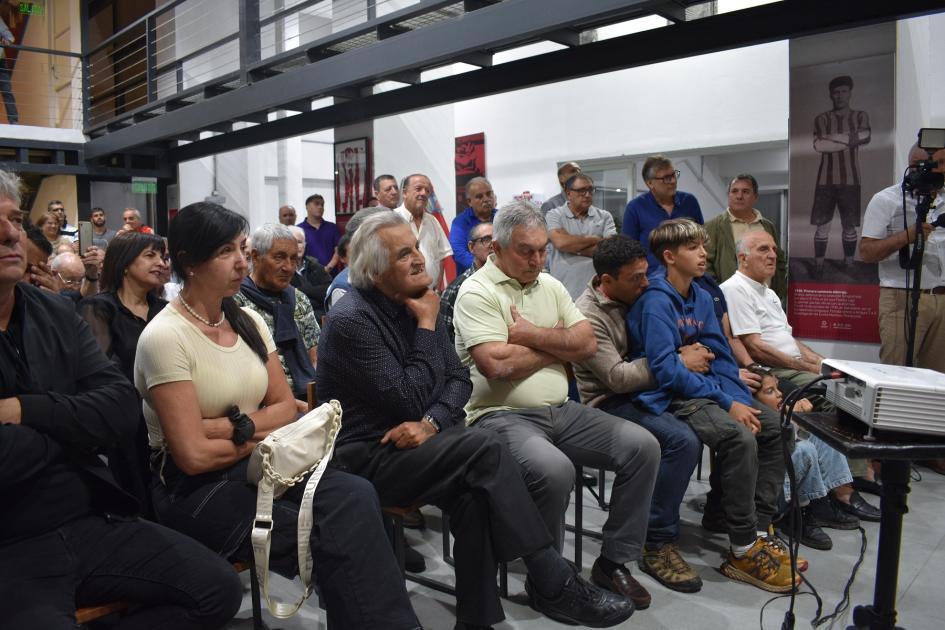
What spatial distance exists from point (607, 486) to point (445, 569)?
135 cm

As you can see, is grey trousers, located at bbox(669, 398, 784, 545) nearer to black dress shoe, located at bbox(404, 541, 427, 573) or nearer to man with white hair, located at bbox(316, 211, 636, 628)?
man with white hair, located at bbox(316, 211, 636, 628)

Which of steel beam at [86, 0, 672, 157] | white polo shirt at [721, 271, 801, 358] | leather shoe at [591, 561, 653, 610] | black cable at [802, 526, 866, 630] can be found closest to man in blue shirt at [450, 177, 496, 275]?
steel beam at [86, 0, 672, 157]

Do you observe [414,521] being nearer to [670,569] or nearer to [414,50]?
[670,569]

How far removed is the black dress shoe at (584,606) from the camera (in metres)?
2.39

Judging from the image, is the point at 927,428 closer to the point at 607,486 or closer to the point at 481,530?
the point at 481,530

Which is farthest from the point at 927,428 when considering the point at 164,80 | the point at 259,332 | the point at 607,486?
the point at 164,80

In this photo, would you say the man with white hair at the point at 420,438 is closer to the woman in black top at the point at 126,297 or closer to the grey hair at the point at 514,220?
the grey hair at the point at 514,220

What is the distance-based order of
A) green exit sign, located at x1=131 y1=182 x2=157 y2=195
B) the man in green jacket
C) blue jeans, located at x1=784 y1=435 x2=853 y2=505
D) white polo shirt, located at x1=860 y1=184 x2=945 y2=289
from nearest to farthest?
1. blue jeans, located at x1=784 y1=435 x2=853 y2=505
2. white polo shirt, located at x1=860 y1=184 x2=945 y2=289
3. the man in green jacket
4. green exit sign, located at x1=131 y1=182 x2=157 y2=195

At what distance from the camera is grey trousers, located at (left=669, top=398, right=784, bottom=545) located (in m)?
2.86

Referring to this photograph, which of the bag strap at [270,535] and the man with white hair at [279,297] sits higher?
the man with white hair at [279,297]

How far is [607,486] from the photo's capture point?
397cm

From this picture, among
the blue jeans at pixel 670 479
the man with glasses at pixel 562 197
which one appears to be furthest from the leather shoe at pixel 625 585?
the man with glasses at pixel 562 197

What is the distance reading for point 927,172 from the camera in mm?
3477

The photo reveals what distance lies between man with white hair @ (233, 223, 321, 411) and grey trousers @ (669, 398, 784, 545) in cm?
160
